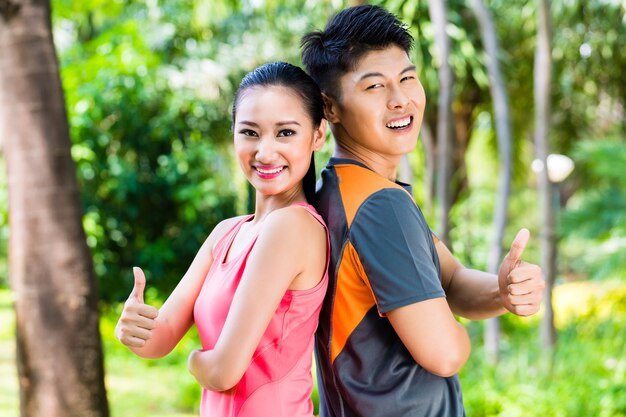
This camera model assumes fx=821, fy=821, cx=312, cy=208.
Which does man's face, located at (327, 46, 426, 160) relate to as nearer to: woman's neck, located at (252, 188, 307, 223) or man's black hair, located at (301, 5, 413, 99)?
man's black hair, located at (301, 5, 413, 99)

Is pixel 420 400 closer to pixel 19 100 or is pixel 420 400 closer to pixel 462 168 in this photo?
pixel 19 100

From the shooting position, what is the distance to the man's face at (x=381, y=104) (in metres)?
1.59

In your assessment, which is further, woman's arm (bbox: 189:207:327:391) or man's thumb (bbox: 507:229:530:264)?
man's thumb (bbox: 507:229:530:264)

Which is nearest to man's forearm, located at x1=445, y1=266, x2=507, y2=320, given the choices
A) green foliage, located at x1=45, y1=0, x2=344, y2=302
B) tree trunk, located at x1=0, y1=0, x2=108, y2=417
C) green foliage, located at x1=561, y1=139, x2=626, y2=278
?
tree trunk, located at x1=0, y1=0, x2=108, y2=417

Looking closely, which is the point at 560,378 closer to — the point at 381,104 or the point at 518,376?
the point at 518,376

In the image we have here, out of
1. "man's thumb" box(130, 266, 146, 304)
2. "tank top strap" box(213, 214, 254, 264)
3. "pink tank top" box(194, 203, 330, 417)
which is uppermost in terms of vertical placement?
"tank top strap" box(213, 214, 254, 264)

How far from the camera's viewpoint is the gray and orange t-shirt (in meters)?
1.44

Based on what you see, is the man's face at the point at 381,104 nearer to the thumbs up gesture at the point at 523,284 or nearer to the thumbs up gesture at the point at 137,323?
the thumbs up gesture at the point at 523,284

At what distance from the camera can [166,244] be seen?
8.11m

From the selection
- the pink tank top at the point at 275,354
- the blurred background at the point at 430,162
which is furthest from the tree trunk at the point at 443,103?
the pink tank top at the point at 275,354

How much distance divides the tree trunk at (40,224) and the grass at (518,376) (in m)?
2.35

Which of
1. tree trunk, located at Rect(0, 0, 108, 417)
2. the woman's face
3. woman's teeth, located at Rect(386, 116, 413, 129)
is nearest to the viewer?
the woman's face

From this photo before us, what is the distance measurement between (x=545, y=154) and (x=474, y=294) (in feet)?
11.8

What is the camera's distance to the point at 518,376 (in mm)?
4977
